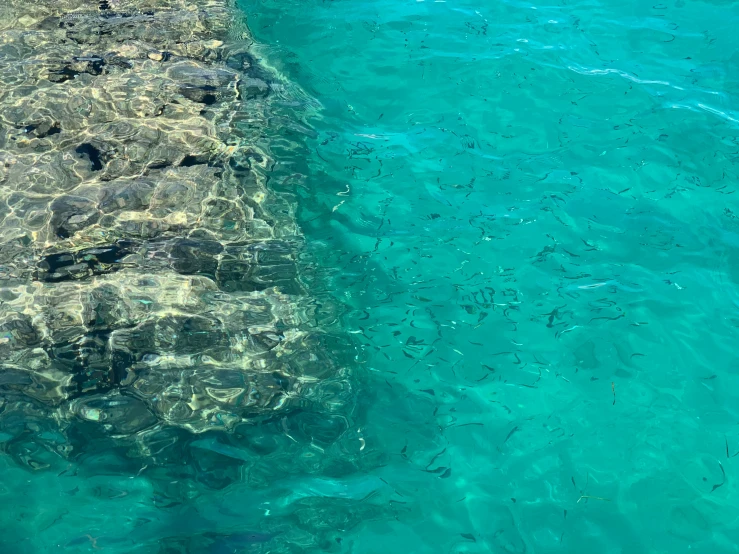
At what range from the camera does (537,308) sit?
4.96 metres

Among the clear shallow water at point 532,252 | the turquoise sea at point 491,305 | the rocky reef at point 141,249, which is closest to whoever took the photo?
the turquoise sea at point 491,305

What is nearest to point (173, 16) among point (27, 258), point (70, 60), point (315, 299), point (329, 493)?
point (70, 60)

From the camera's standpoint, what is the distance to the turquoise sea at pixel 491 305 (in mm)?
3887

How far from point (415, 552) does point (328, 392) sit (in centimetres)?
119

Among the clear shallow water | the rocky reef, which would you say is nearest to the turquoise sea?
the clear shallow water

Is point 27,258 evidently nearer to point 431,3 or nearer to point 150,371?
point 150,371

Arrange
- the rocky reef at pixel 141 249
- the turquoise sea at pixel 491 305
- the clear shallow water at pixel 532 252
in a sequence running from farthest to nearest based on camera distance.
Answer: the rocky reef at pixel 141 249
the clear shallow water at pixel 532 252
the turquoise sea at pixel 491 305

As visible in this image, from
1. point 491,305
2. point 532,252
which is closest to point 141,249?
point 491,305

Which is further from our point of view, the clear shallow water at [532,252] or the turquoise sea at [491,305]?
the clear shallow water at [532,252]

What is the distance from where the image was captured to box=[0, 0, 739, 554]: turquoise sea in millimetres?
3887

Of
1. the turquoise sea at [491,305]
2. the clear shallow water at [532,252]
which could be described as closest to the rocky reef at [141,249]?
the turquoise sea at [491,305]

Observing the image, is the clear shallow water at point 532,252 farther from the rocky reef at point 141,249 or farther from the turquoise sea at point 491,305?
the rocky reef at point 141,249

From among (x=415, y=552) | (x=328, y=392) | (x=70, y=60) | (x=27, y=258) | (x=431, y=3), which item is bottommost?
(x=415, y=552)

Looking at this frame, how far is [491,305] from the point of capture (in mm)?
4961
